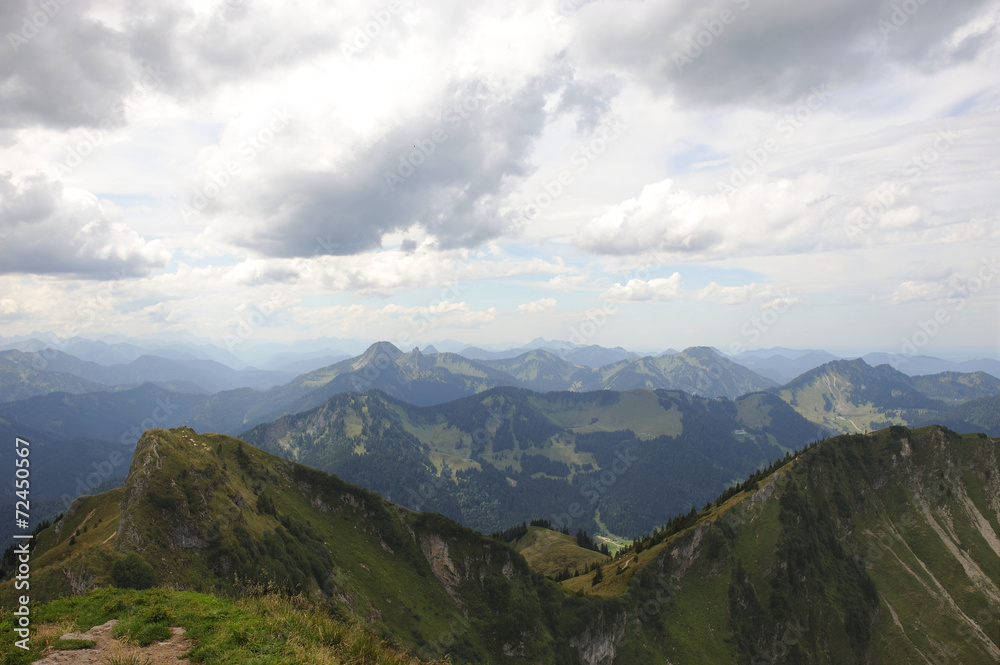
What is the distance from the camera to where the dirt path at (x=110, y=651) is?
51.5ft

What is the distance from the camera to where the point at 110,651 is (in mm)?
15867

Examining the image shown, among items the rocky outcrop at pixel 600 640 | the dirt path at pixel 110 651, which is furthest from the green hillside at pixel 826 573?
the dirt path at pixel 110 651

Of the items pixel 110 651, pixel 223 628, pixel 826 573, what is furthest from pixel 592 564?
pixel 110 651

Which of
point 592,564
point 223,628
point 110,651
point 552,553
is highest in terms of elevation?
point 110,651

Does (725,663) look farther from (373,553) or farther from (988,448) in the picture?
(988,448)

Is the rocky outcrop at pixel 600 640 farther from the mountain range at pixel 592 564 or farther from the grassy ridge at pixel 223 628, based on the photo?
the grassy ridge at pixel 223 628

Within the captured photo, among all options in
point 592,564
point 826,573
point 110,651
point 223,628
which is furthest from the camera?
point 592,564

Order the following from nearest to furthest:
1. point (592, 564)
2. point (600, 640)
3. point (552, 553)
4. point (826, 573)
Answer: point (600, 640) < point (826, 573) < point (592, 564) < point (552, 553)

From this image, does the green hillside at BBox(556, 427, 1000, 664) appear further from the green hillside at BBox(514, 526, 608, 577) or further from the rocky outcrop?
the green hillside at BBox(514, 526, 608, 577)

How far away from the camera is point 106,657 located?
50.0 feet

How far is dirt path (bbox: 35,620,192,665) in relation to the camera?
51.5 ft

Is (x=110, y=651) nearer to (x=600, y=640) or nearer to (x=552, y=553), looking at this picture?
(x=600, y=640)

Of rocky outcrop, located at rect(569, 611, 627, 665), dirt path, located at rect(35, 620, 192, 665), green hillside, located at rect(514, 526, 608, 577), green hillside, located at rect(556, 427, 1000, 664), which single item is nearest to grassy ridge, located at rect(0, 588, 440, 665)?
dirt path, located at rect(35, 620, 192, 665)

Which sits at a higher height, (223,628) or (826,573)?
(223,628)
